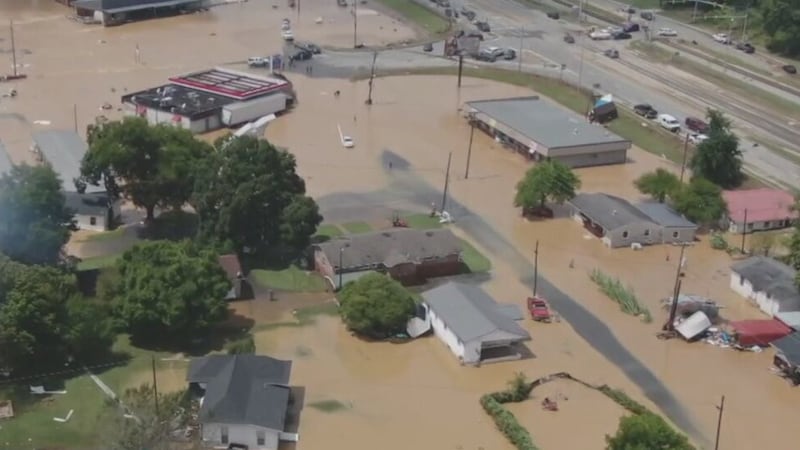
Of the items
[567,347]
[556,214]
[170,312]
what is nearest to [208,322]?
[170,312]

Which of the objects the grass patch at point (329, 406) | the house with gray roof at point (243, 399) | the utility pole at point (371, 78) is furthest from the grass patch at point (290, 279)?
the utility pole at point (371, 78)

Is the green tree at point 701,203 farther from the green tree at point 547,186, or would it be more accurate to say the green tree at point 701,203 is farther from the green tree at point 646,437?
the green tree at point 646,437

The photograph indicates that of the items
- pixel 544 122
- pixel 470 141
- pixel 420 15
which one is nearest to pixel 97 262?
pixel 470 141

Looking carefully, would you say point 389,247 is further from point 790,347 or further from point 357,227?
point 790,347

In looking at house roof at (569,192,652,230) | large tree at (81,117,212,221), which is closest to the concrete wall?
large tree at (81,117,212,221)

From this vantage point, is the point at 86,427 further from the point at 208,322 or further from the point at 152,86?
the point at 152,86

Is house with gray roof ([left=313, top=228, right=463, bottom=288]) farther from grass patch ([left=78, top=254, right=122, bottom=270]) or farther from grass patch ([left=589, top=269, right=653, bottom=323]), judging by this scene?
grass patch ([left=78, top=254, right=122, bottom=270])
